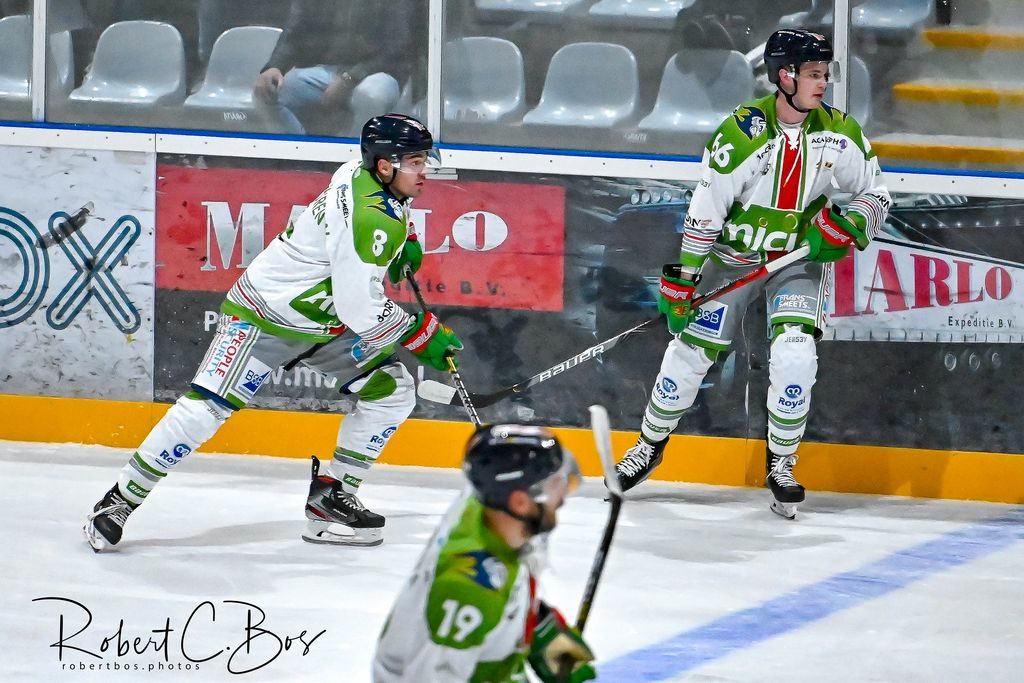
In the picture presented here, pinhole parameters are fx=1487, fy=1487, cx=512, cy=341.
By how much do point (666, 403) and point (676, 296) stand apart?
0.36m

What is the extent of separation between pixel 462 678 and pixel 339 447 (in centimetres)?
223

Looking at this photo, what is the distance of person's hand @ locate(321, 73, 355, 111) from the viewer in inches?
203

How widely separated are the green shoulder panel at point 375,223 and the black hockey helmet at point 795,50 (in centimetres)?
128

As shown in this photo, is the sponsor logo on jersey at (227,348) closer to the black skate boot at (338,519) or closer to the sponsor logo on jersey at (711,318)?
the black skate boot at (338,519)

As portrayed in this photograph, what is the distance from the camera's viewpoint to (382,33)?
16.9 feet

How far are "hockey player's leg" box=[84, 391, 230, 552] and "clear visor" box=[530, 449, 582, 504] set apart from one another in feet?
6.56

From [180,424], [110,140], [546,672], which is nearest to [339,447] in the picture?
[180,424]

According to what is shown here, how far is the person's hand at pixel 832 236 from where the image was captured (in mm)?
4355

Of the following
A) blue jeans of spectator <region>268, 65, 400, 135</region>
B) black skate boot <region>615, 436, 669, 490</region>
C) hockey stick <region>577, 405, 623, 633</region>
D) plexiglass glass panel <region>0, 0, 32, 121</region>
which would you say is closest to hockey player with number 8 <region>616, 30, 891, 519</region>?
black skate boot <region>615, 436, 669, 490</region>

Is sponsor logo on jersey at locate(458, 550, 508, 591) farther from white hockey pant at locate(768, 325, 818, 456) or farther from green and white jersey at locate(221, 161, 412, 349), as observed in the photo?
white hockey pant at locate(768, 325, 818, 456)

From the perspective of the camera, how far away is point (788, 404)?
4406mm

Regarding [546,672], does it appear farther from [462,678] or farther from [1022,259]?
[1022,259]
